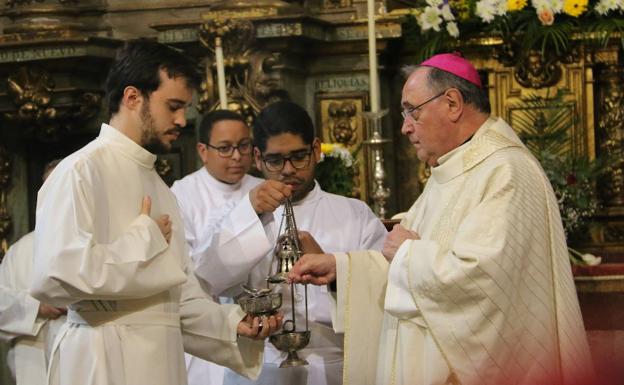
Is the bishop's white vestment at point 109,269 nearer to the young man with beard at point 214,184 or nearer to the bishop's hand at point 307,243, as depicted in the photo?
the bishop's hand at point 307,243

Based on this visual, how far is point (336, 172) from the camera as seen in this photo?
6652 mm

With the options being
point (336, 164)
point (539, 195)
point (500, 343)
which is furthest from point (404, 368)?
point (336, 164)

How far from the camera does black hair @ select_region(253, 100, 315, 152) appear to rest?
5473 mm

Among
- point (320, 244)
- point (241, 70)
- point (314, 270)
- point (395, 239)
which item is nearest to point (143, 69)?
point (314, 270)

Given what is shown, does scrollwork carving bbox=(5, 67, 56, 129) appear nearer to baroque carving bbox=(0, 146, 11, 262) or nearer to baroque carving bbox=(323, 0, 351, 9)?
baroque carving bbox=(0, 146, 11, 262)

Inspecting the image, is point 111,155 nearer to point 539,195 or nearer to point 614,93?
point 539,195

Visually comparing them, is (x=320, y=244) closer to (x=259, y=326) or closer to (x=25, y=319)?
(x=259, y=326)

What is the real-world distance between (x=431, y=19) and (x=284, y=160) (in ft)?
6.46

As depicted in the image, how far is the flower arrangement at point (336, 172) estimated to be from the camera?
→ 21.7ft

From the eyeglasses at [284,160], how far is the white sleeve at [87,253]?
3.20 feet

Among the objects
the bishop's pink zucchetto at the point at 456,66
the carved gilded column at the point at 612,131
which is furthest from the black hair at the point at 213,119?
the carved gilded column at the point at 612,131

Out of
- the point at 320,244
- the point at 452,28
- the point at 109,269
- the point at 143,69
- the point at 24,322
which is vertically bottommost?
the point at 24,322

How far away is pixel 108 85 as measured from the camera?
4883 millimetres

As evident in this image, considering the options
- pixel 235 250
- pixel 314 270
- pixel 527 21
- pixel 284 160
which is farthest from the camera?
pixel 527 21
